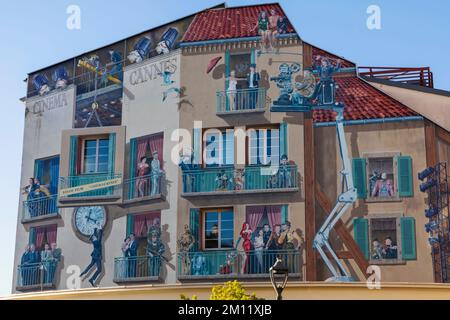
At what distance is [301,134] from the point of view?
29.1 meters

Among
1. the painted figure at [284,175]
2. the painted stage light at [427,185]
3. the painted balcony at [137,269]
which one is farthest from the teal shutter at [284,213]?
the painted balcony at [137,269]

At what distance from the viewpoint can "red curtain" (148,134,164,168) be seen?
100ft

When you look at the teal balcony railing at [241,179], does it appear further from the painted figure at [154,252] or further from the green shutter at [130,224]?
the green shutter at [130,224]

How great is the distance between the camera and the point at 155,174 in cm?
3050

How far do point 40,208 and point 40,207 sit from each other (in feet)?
0.13

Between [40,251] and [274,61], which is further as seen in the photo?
[40,251]

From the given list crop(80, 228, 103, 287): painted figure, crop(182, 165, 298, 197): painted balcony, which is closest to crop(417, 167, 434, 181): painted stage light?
crop(182, 165, 298, 197): painted balcony

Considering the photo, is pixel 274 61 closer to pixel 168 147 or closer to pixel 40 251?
pixel 168 147

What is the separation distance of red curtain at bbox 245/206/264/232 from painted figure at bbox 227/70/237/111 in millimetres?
3591
